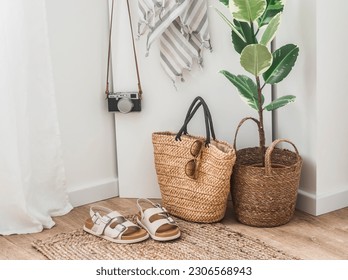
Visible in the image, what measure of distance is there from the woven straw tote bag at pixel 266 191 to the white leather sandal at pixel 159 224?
0.29m

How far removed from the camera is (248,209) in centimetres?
268

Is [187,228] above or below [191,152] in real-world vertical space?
below

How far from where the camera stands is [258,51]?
2.50m

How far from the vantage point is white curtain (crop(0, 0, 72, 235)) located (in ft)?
8.43

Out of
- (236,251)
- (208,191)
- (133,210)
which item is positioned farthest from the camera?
(133,210)

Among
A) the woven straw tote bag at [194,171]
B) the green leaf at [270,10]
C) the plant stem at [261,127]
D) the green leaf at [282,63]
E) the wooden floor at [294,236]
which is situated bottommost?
the wooden floor at [294,236]

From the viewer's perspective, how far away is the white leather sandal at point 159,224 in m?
2.55

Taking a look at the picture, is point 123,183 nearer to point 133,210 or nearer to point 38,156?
point 133,210

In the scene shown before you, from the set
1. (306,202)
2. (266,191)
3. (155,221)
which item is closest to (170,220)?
(155,221)

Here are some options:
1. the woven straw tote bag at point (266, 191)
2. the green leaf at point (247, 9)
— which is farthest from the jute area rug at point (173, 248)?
the green leaf at point (247, 9)

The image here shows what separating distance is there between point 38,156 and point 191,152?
0.63m

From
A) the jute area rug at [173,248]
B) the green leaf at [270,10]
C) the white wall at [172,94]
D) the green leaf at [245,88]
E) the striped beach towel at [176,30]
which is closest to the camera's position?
the jute area rug at [173,248]

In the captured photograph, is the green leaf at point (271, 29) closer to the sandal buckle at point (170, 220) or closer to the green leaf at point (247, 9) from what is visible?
the green leaf at point (247, 9)

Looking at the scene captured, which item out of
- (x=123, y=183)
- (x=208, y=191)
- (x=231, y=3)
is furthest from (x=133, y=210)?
(x=231, y=3)
